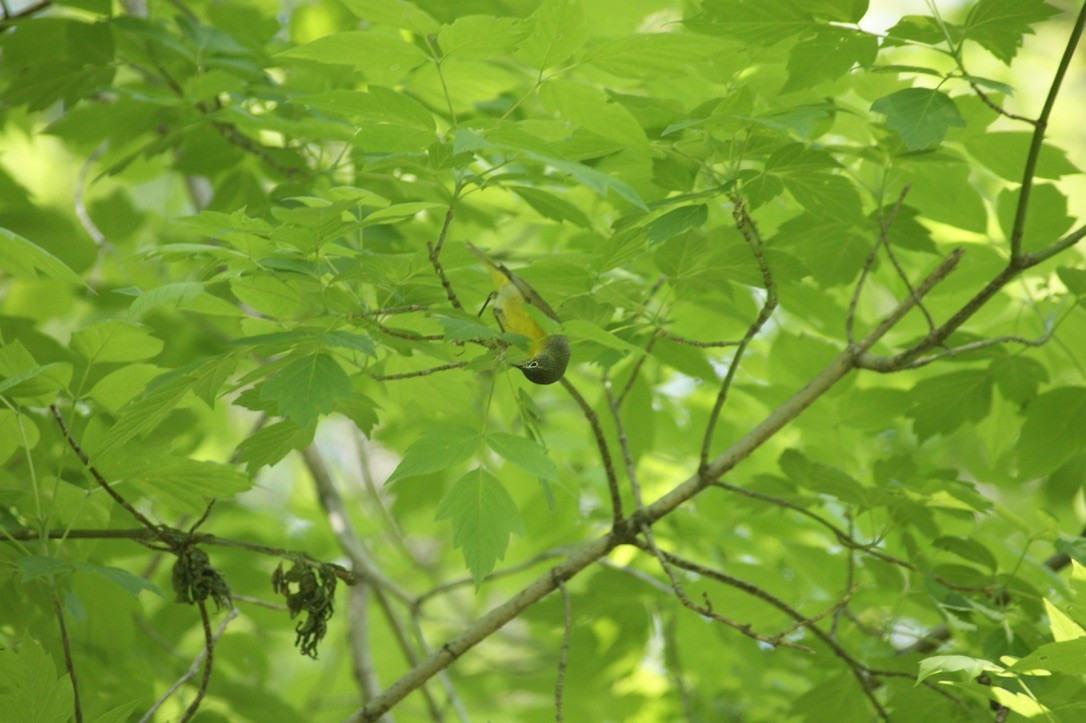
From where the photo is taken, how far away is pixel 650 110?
147cm

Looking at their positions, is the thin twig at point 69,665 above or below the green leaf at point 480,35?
below

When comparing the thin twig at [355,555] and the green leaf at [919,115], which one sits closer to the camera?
the green leaf at [919,115]

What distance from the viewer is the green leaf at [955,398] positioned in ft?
6.09

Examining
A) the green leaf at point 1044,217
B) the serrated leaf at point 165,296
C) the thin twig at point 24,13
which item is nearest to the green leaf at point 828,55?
the green leaf at point 1044,217

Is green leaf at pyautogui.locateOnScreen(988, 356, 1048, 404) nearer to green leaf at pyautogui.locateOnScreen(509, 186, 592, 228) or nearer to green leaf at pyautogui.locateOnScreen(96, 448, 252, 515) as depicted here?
green leaf at pyautogui.locateOnScreen(509, 186, 592, 228)

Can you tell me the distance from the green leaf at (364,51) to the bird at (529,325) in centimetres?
31

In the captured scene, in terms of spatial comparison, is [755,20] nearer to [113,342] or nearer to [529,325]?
[529,325]

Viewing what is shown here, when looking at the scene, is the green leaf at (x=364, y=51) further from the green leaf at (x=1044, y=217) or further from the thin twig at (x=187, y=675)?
the green leaf at (x=1044, y=217)

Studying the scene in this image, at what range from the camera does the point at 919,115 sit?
136 centimetres

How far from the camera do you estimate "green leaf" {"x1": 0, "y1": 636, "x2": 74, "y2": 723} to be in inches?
51.3

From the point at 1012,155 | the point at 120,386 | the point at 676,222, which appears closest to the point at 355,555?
the point at 120,386

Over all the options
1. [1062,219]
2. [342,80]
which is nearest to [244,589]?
[342,80]

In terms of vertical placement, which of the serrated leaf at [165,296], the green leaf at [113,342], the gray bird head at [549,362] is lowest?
the green leaf at [113,342]

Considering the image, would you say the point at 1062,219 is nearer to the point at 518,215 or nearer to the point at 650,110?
the point at 650,110
